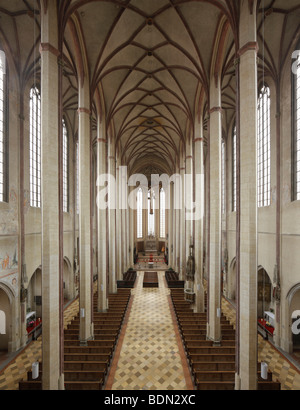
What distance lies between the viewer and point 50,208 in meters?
8.12

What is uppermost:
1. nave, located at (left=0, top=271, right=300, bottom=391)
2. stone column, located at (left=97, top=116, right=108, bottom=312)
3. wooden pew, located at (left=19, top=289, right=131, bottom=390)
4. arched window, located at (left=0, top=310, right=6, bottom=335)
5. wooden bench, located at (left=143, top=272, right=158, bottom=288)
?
stone column, located at (left=97, top=116, right=108, bottom=312)

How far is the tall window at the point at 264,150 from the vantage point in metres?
14.6

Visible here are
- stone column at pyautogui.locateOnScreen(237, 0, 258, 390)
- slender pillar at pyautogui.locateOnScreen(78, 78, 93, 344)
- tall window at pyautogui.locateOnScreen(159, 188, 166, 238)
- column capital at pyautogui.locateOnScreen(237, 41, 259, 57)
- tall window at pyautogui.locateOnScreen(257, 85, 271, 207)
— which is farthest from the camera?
tall window at pyautogui.locateOnScreen(159, 188, 166, 238)

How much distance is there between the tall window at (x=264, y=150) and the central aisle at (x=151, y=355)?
32.5 ft

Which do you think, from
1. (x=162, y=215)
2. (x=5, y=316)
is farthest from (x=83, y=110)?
(x=162, y=215)

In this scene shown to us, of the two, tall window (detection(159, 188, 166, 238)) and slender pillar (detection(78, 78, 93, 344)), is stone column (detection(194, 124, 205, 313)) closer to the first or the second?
slender pillar (detection(78, 78, 93, 344))

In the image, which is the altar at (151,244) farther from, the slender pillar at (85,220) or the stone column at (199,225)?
the slender pillar at (85,220)

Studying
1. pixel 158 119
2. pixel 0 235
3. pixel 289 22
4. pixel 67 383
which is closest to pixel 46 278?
Answer: pixel 67 383

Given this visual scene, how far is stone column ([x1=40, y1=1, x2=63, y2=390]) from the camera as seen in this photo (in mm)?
7918

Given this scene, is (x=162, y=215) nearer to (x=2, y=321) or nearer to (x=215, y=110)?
(x=215, y=110)

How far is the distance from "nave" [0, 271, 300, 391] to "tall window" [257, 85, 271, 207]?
8461mm

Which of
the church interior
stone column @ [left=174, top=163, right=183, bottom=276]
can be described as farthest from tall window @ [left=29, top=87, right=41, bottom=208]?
stone column @ [left=174, top=163, right=183, bottom=276]

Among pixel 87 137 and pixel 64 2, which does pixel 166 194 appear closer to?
pixel 87 137

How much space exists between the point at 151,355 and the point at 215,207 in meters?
8.07
